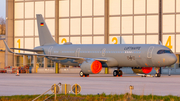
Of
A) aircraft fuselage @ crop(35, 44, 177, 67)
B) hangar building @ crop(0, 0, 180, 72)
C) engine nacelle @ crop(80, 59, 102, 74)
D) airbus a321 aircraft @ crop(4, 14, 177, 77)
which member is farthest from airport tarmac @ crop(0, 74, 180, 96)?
hangar building @ crop(0, 0, 180, 72)

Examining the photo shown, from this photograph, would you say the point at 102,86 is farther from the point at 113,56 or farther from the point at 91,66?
the point at 113,56

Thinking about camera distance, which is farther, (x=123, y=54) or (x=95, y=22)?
(x=95, y=22)

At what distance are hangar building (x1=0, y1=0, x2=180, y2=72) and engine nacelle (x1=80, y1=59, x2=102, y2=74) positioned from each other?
47.3 ft

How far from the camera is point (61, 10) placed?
2199 inches

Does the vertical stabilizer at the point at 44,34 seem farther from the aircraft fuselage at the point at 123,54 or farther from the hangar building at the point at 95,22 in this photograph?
the hangar building at the point at 95,22

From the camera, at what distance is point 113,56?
129 ft

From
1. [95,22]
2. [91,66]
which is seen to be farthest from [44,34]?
[91,66]

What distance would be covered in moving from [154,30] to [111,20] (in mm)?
7177

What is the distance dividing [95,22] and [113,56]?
15193 mm

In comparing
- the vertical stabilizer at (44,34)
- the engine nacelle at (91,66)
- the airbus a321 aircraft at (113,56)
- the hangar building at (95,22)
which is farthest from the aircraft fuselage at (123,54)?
the hangar building at (95,22)

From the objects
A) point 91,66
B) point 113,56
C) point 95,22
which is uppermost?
point 95,22

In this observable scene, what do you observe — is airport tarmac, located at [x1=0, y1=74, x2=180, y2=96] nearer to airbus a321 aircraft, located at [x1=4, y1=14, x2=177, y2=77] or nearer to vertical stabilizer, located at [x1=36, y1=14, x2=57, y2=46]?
airbus a321 aircraft, located at [x1=4, y1=14, x2=177, y2=77]

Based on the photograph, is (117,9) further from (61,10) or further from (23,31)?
(23,31)

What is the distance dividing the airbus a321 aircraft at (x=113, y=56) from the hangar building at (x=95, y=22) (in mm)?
10034
